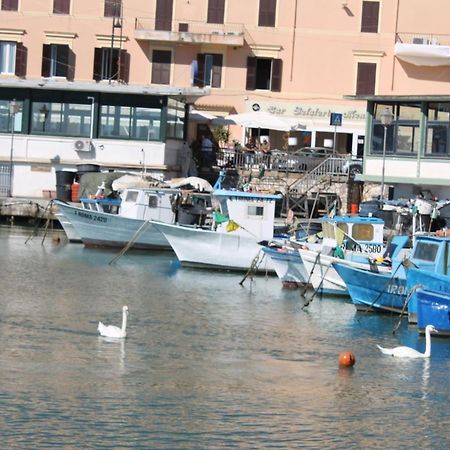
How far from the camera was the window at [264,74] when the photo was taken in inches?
2488

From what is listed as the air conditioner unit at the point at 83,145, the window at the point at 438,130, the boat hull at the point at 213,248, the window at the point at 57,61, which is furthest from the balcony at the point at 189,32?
the boat hull at the point at 213,248

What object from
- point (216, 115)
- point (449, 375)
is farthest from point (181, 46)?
point (449, 375)

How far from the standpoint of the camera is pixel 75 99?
52969mm

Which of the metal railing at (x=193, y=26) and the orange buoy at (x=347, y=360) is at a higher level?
the metal railing at (x=193, y=26)

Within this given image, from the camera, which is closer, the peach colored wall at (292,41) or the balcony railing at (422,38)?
the balcony railing at (422,38)

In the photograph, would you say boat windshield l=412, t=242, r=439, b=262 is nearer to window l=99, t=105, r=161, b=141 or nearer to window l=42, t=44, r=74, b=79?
window l=99, t=105, r=161, b=141

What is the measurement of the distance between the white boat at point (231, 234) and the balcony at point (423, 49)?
24.8m

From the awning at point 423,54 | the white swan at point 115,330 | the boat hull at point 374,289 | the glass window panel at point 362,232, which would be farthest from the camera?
the awning at point 423,54

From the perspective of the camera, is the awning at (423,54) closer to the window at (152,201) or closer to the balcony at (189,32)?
the balcony at (189,32)

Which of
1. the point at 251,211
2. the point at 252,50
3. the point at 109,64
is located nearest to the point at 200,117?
the point at 252,50

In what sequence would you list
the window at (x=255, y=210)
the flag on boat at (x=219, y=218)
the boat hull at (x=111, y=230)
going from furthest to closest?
1. the boat hull at (x=111, y=230)
2. the window at (x=255, y=210)
3. the flag on boat at (x=219, y=218)

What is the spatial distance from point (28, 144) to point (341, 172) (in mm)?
13271

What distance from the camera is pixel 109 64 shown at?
62.5 metres

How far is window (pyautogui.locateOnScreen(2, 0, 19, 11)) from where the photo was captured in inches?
2475
